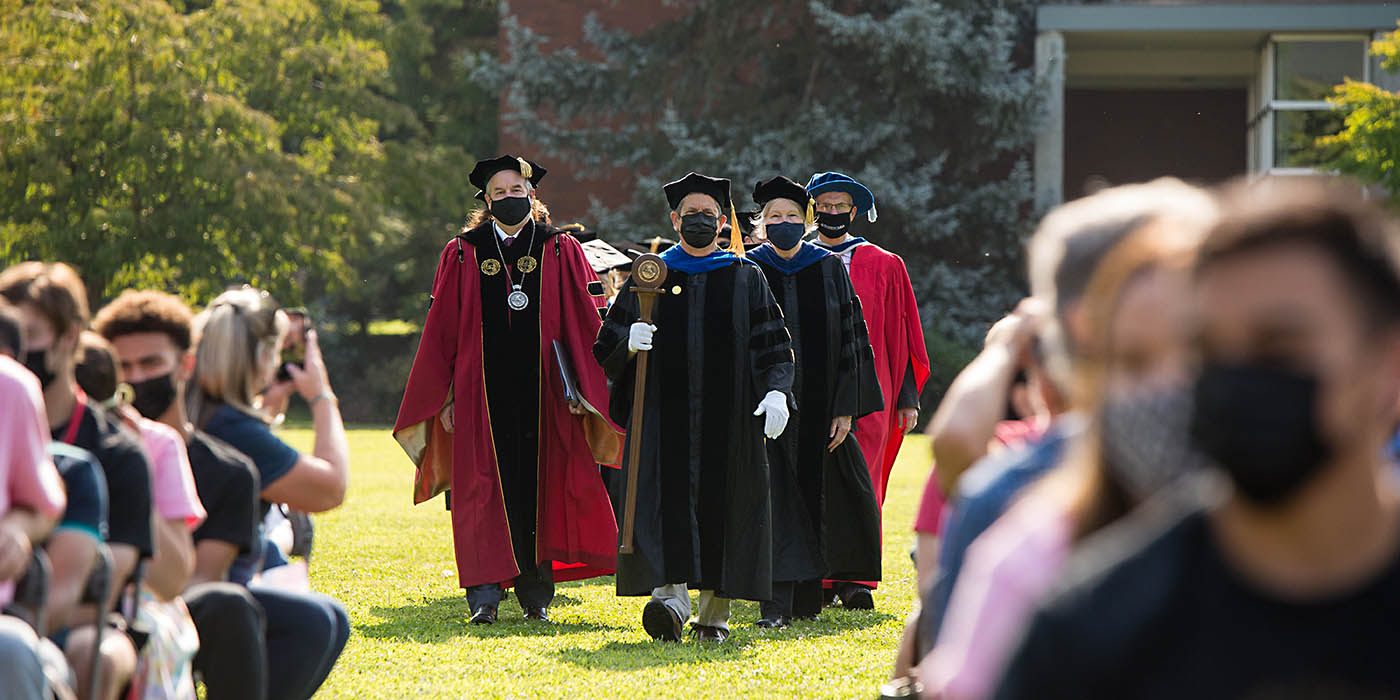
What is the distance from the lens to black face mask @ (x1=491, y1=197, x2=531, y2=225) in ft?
28.9

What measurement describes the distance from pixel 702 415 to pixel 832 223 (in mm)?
1771

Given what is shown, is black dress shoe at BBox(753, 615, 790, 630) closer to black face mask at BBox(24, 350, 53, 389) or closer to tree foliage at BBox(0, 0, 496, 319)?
black face mask at BBox(24, 350, 53, 389)

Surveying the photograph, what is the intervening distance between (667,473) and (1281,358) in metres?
6.30

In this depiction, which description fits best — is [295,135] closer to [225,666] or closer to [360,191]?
[360,191]

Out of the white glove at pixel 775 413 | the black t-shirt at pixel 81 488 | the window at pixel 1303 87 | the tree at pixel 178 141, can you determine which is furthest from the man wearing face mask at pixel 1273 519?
the window at pixel 1303 87

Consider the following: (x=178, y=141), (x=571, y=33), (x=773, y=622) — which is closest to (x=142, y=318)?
(x=773, y=622)

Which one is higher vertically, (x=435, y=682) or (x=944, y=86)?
(x=944, y=86)

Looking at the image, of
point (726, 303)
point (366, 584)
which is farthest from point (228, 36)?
point (726, 303)

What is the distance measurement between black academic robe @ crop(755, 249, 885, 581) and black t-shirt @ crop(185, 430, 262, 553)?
4363mm

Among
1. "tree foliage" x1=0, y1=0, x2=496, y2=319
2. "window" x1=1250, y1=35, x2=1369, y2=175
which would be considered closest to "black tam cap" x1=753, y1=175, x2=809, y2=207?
"tree foliage" x1=0, y1=0, x2=496, y2=319

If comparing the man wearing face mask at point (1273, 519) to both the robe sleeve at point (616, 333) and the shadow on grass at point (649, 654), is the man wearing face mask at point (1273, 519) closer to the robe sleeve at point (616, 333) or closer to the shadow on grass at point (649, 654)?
the shadow on grass at point (649, 654)

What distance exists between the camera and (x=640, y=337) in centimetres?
777

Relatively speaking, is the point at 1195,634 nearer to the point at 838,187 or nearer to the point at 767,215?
the point at 767,215

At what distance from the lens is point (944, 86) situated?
26.8m
